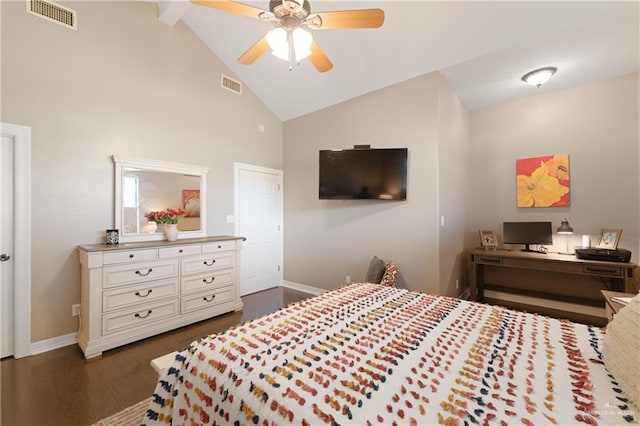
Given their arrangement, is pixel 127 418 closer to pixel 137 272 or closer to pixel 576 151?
pixel 137 272

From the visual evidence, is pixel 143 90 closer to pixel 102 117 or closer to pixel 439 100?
pixel 102 117

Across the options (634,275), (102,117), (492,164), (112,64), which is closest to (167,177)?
(102,117)

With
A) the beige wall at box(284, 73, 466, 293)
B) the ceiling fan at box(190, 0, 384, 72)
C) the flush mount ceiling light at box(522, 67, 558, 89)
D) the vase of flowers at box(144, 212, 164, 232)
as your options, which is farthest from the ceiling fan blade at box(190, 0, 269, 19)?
the flush mount ceiling light at box(522, 67, 558, 89)

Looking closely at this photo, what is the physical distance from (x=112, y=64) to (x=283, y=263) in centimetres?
349

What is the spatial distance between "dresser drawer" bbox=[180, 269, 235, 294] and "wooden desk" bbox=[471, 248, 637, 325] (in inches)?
122

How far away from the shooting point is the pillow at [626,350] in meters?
0.83

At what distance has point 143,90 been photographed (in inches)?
124

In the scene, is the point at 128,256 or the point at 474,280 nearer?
the point at 128,256

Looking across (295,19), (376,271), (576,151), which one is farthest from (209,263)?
(576,151)

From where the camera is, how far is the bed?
81 cm

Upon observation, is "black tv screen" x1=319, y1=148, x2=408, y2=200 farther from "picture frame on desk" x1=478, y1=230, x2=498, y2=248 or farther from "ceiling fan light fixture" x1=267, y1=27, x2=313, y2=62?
"ceiling fan light fixture" x1=267, y1=27, x2=313, y2=62

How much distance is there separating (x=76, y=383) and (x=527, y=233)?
4933 mm

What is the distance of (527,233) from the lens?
3.54 metres

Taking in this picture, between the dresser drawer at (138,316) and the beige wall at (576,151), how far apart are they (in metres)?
4.28
